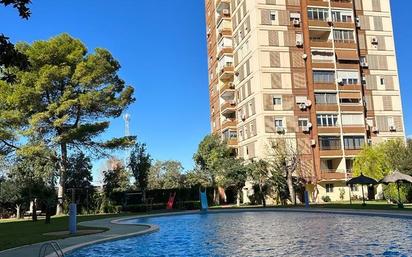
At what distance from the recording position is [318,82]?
5525 centimetres

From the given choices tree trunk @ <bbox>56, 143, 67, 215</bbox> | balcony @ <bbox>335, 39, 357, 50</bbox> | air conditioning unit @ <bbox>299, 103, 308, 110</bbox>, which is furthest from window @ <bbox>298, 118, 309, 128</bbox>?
tree trunk @ <bbox>56, 143, 67, 215</bbox>

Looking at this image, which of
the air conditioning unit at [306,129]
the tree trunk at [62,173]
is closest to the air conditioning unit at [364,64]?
the air conditioning unit at [306,129]

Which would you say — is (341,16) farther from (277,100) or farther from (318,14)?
(277,100)

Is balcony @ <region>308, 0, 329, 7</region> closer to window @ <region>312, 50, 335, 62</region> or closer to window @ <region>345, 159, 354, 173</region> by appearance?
window @ <region>312, 50, 335, 62</region>

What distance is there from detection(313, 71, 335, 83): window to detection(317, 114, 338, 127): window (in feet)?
14.0

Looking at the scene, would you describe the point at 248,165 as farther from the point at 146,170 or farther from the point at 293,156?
the point at 146,170

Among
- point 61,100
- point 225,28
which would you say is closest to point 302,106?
point 225,28

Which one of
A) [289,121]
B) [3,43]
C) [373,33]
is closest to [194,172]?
[289,121]

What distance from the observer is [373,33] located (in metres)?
59.5

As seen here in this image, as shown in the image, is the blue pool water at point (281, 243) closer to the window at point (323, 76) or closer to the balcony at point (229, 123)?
the window at point (323, 76)

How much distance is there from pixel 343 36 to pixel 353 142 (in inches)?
528

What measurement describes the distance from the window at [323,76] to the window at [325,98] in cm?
160

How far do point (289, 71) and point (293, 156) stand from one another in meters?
11.6

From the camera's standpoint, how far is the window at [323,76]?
55.5m
